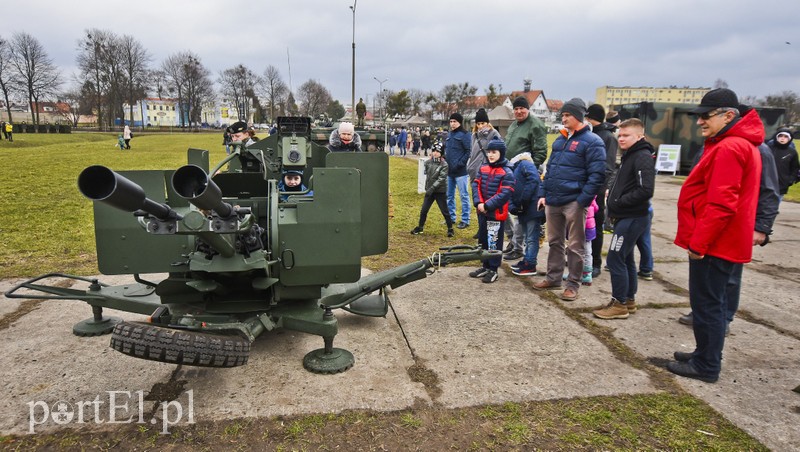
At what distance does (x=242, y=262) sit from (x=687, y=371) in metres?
3.07

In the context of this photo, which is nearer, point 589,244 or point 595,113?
point 595,113

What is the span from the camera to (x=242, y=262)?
3.04 m

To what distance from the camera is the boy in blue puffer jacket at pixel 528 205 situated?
575 centimetres

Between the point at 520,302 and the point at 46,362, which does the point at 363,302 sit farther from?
the point at 46,362

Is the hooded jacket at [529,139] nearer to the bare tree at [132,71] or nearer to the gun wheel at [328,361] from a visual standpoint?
the gun wheel at [328,361]

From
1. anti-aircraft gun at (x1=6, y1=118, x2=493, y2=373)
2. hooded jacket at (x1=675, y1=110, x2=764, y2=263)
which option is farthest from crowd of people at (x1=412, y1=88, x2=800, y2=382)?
anti-aircraft gun at (x1=6, y1=118, x2=493, y2=373)

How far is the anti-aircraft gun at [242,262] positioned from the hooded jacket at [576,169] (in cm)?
140

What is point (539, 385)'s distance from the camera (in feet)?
10.7

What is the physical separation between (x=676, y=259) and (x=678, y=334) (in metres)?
2.94

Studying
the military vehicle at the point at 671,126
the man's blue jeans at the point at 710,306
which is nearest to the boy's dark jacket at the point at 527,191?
the man's blue jeans at the point at 710,306

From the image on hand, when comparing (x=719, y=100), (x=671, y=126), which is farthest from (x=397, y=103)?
(x=719, y=100)

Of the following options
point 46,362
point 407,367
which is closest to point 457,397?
point 407,367

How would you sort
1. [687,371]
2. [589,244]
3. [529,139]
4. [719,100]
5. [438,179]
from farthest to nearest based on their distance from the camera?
[438,179] → [529,139] → [589,244] → [687,371] → [719,100]

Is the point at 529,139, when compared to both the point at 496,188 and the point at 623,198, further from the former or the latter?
the point at 623,198
